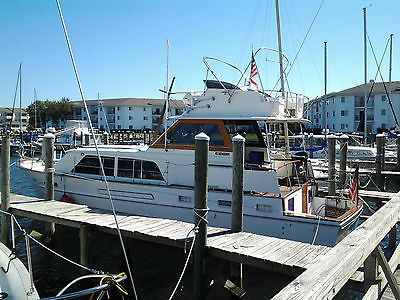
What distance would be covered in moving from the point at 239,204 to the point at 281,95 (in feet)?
15.5

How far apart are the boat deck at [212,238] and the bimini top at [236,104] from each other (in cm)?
348

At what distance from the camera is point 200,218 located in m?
6.70

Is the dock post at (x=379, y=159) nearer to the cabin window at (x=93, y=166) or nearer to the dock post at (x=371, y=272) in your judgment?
the cabin window at (x=93, y=166)

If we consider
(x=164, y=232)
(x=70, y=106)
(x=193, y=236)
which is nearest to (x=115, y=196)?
(x=164, y=232)

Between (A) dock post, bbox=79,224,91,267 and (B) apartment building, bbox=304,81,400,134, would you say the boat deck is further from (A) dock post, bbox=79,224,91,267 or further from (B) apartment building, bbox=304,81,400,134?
(B) apartment building, bbox=304,81,400,134

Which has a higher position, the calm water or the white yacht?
the white yacht

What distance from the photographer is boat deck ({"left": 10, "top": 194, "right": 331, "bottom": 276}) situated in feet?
19.7

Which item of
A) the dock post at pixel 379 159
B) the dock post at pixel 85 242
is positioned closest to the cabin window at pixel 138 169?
the dock post at pixel 85 242

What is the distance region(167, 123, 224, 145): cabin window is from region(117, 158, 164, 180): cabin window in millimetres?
953

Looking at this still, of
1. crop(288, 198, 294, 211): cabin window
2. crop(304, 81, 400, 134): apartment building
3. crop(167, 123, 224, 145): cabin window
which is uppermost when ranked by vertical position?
crop(304, 81, 400, 134): apartment building

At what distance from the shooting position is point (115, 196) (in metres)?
11.0

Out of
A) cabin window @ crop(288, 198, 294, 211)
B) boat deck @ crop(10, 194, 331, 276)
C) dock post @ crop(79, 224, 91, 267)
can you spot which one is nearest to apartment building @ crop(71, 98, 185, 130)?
boat deck @ crop(10, 194, 331, 276)

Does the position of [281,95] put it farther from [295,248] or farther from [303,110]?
[295,248]

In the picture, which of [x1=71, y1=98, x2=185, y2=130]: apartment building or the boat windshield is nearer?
the boat windshield
